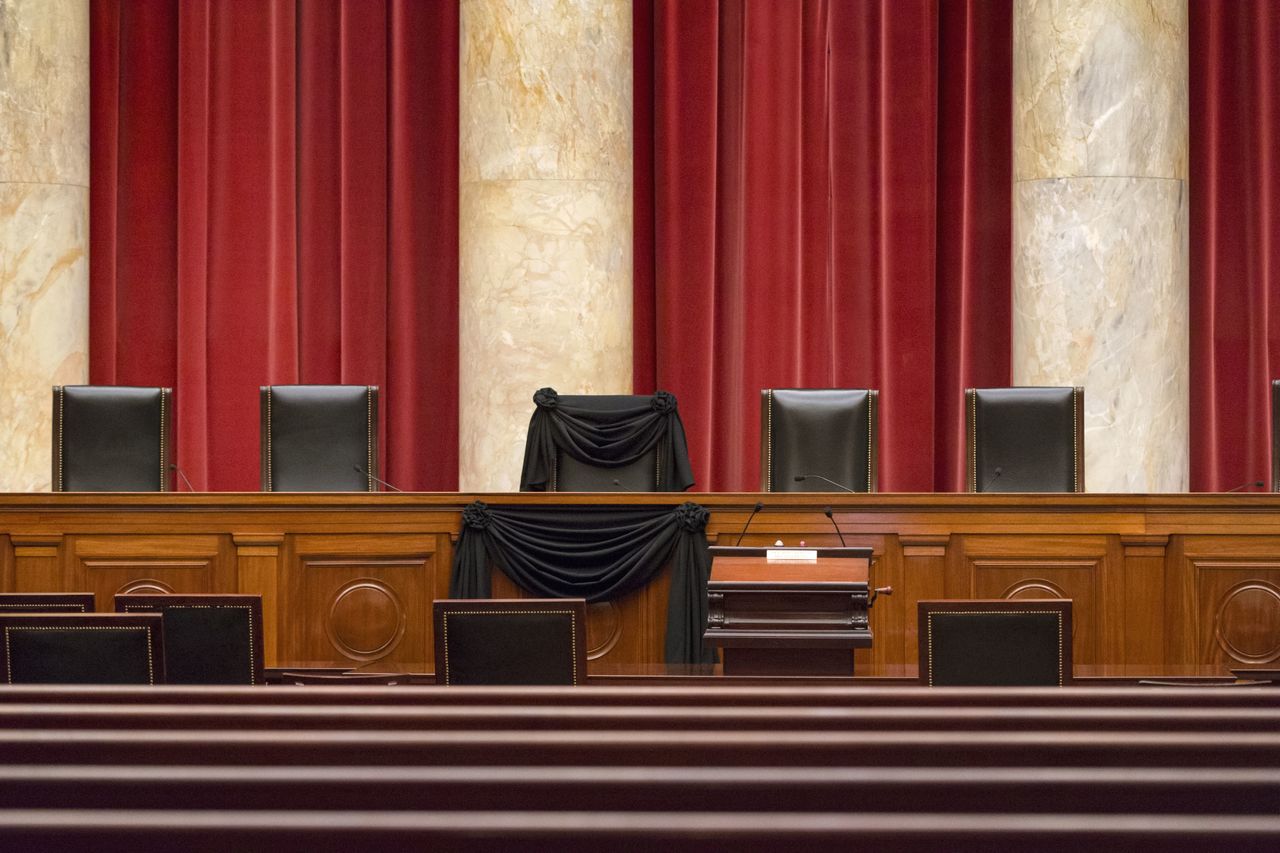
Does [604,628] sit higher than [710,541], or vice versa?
[710,541]

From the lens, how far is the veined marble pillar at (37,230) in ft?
22.7

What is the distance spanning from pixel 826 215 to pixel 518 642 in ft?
17.2

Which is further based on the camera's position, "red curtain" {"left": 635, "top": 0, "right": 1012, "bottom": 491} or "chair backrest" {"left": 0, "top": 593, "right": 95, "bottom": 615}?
"red curtain" {"left": 635, "top": 0, "right": 1012, "bottom": 491}

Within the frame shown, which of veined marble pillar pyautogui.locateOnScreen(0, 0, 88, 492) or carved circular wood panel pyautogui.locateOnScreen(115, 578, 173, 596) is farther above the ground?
veined marble pillar pyautogui.locateOnScreen(0, 0, 88, 492)

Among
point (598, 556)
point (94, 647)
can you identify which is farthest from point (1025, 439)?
point (94, 647)

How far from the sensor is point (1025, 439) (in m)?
5.50

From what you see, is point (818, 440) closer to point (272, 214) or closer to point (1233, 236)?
point (1233, 236)

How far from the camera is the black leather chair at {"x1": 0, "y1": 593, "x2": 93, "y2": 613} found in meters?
3.45

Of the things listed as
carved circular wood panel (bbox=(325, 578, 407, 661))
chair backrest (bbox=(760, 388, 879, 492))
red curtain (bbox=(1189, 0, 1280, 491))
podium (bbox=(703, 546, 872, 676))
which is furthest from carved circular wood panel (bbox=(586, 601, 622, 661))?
red curtain (bbox=(1189, 0, 1280, 491))

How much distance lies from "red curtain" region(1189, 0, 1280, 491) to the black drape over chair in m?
3.83

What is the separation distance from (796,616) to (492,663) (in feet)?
4.09

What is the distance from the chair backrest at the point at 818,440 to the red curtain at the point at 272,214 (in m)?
2.95

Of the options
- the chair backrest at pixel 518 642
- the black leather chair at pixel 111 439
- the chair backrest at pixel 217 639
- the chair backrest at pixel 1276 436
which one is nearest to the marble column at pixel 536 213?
the black leather chair at pixel 111 439

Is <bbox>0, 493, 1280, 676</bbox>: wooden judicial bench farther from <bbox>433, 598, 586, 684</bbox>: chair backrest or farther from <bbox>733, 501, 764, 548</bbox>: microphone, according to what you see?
<bbox>433, 598, 586, 684</bbox>: chair backrest
